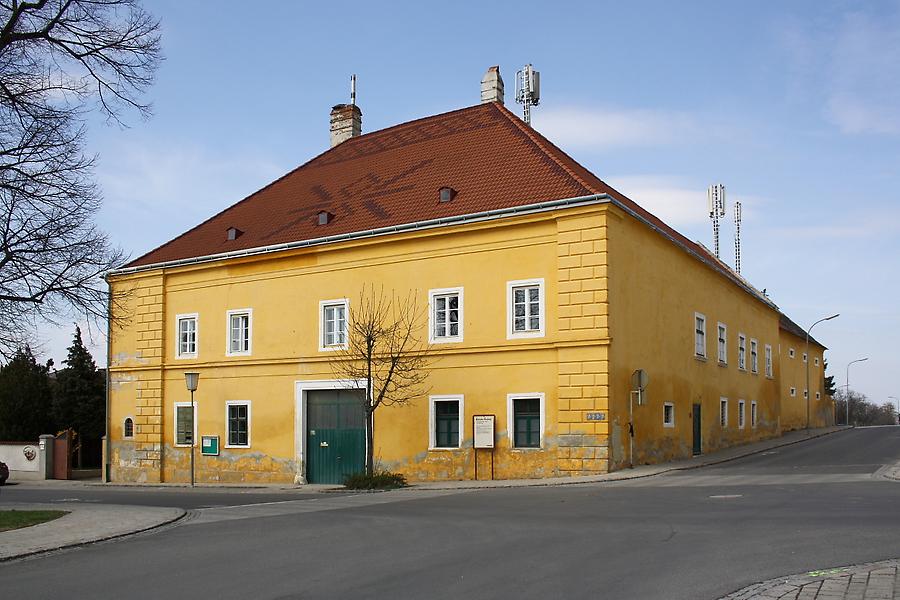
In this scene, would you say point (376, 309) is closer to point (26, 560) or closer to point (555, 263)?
point (555, 263)

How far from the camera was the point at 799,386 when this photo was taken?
192ft

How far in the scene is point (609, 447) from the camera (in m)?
24.5

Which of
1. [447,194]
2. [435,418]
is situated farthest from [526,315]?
[447,194]

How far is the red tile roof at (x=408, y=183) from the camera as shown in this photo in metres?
27.9

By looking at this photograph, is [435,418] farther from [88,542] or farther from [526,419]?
[88,542]

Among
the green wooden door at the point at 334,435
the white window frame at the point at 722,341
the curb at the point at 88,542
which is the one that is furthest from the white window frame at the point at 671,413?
the curb at the point at 88,542

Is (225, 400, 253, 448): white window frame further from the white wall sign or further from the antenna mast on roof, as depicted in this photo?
the antenna mast on roof

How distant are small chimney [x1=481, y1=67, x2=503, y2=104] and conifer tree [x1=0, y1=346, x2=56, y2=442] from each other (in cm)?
2700

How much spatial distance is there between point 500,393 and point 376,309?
206 inches

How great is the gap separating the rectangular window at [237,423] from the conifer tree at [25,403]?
1842 centimetres

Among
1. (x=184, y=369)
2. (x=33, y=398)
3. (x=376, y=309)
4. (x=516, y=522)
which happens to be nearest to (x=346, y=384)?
(x=376, y=309)

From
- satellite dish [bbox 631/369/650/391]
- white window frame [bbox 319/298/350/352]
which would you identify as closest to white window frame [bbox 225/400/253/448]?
white window frame [bbox 319/298/350/352]

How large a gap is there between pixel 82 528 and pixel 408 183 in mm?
18154

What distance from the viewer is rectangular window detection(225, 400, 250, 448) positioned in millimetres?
32594
